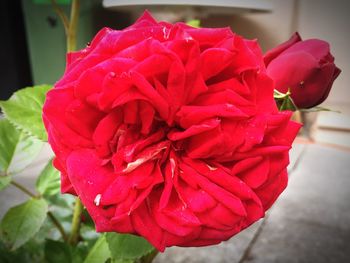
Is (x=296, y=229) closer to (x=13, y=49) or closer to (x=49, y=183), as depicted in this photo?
(x=49, y=183)

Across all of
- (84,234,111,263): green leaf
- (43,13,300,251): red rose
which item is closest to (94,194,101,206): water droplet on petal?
(43,13,300,251): red rose

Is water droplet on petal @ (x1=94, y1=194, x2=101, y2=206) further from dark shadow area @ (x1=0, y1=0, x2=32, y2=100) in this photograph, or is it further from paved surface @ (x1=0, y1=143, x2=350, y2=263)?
dark shadow area @ (x1=0, y1=0, x2=32, y2=100)

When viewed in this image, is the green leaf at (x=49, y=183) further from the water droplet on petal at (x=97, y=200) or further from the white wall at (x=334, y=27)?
the white wall at (x=334, y=27)

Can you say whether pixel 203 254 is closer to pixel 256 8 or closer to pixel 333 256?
pixel 333 256

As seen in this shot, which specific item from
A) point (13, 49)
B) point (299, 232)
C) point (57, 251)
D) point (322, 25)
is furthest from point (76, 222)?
point (13, 49)

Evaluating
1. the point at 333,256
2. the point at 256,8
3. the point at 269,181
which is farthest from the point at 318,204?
the point at 269,181

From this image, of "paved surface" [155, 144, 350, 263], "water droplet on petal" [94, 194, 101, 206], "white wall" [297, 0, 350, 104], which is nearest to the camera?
"water droplet on petal" [94, 194, 101, 206]
